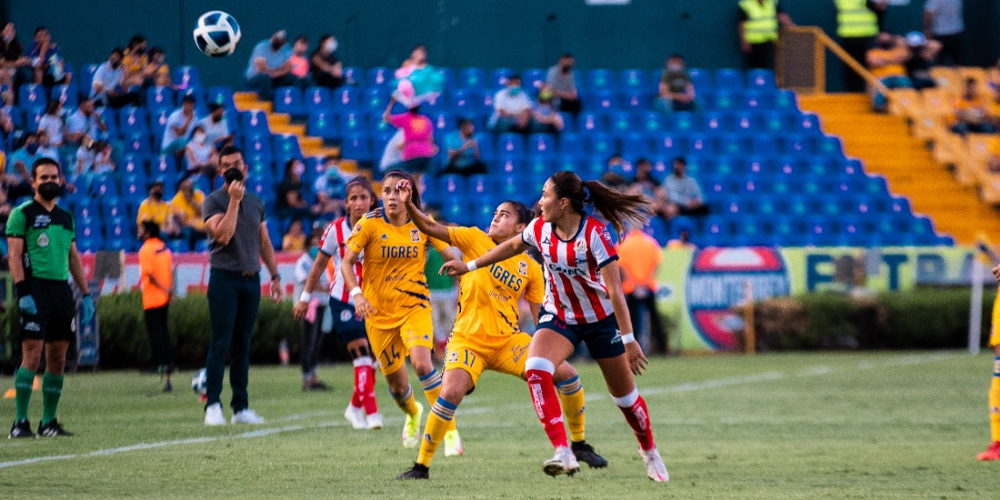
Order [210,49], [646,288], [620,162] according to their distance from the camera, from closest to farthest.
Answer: [210,49]
[646,288]
[620,162]

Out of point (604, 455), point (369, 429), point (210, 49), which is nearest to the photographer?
point (604, 455)

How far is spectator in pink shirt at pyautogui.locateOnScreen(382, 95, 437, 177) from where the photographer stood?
25.3 m

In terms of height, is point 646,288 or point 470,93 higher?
point 470,93

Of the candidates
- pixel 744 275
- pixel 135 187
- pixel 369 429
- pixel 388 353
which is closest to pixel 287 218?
pixel 135 187

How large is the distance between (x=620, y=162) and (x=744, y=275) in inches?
121

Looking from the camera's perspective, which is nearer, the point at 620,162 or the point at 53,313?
the point at 53,313

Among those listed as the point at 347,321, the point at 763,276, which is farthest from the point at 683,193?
the point at 347,321

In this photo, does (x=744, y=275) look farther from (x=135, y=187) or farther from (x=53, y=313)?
(x=53, y=313)

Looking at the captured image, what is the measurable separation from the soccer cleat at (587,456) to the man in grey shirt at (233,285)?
3.68 meters

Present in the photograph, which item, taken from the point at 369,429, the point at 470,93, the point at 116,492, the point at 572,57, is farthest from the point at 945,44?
the point at 116,492

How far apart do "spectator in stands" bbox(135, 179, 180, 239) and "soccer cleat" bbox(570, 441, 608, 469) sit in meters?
12.2

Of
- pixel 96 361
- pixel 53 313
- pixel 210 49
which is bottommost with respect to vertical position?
pixel 96 361

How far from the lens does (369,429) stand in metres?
12.2

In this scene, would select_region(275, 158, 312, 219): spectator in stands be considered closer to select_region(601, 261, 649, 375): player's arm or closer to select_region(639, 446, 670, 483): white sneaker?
select_region(639, 446, 670, 483): white sneaker
